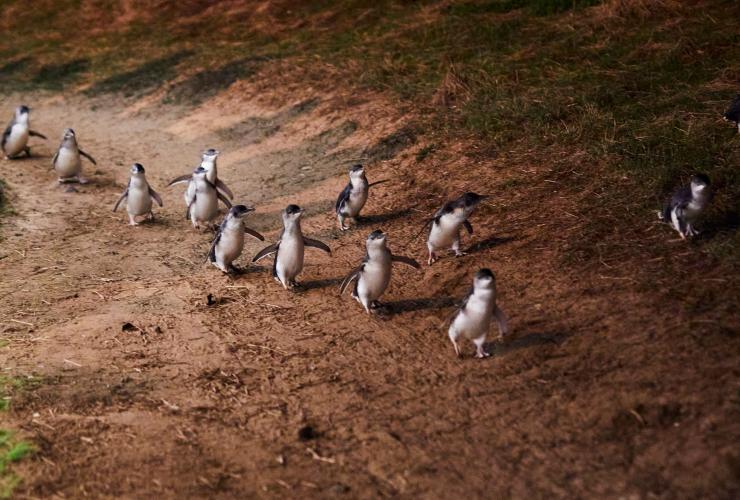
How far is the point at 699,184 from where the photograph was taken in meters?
6.32

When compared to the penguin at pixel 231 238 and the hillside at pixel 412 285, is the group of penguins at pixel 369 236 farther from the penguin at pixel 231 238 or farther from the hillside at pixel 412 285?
the hillside at pixel 412 285

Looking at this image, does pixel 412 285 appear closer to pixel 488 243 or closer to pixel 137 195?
→ pixel 488 243

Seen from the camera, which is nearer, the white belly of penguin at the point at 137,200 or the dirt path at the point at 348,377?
the dirt path at the point at 348,377

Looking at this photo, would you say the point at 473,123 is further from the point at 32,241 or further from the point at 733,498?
the point at 733,498

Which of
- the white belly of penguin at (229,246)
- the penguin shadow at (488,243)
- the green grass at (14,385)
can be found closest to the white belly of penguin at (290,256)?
the white belly of penguin at (229,246)

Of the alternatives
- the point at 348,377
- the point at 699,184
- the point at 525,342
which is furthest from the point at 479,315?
the point at 699,184

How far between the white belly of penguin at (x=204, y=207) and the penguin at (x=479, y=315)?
3.63 meters

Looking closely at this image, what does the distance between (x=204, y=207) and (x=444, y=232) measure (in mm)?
2718

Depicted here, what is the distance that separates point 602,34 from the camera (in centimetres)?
1152

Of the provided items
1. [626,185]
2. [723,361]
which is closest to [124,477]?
[723,361]

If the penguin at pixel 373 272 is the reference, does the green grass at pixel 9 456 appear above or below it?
above

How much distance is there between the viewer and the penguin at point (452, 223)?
22.8 ft

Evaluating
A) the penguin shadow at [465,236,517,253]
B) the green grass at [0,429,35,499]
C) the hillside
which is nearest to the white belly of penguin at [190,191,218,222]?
the hillside

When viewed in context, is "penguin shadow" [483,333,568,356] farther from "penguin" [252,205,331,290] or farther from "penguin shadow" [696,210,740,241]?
"penguin" [252,205,331,290]
